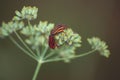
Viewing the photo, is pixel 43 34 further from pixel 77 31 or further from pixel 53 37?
pixel 77 31

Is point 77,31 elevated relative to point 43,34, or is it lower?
elevated

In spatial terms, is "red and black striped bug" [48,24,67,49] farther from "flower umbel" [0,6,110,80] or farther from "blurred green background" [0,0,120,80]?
"blurred green background" [0,0,120,80]

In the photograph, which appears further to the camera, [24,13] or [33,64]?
[33,64]

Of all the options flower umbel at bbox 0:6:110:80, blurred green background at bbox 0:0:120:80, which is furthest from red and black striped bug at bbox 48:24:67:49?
blurred green background at bbox 0:0:120:80

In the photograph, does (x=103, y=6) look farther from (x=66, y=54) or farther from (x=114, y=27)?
(x=66, y=54)

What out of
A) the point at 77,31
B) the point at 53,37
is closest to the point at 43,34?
the point at 53,37

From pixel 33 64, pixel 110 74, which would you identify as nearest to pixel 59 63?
pixel 33 64

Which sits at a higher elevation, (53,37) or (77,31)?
(77,31)

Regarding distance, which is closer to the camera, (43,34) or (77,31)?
(43,34)
